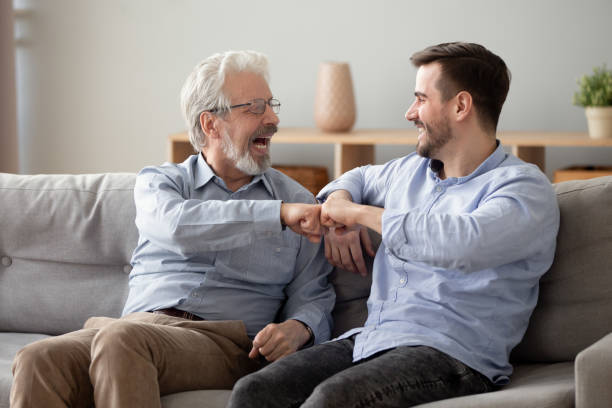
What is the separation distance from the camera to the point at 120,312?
A: 2285 millimetres

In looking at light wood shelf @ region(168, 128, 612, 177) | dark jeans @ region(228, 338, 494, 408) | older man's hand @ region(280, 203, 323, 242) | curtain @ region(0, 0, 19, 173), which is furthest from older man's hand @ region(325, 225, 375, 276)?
curtain @ region(0, 0, 19, 173)

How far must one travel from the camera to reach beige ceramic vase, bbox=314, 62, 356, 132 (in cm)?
366

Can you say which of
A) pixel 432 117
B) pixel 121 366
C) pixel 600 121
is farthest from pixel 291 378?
pixel 600 121

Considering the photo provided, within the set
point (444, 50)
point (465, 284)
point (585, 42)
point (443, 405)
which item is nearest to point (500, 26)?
point (585, 42)

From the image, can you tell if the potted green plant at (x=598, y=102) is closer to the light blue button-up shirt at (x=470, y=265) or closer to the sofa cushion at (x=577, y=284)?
the sofa cushion at (x=577, y=284)

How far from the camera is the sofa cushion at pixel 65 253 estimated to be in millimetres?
2307

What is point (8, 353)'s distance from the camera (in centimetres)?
213

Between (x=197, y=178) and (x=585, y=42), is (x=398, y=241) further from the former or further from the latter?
(x=585, y=42)

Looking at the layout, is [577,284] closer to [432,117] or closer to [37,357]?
[432,117]

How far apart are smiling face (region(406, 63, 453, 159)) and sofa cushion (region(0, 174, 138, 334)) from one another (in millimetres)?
871

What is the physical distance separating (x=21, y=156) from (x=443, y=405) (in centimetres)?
359

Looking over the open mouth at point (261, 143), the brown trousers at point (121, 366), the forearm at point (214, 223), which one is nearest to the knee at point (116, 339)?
the brown trousers at point (121, 366)

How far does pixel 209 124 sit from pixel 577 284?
3.40 feet

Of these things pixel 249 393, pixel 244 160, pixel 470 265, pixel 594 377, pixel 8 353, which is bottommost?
pixel 8 353
